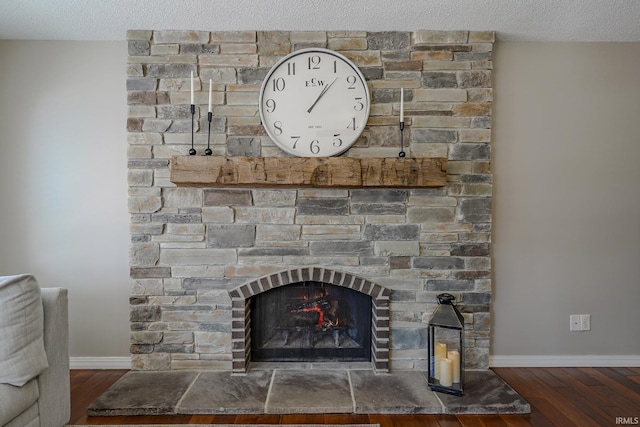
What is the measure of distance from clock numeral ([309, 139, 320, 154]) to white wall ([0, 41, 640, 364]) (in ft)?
4.06

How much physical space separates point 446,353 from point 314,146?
60.1 inches

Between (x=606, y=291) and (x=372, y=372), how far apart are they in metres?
1.75

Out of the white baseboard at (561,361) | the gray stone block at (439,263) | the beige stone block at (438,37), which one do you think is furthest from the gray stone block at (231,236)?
the white baseboard at (561,361)

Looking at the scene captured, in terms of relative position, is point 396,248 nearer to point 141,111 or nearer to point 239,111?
point 239,111

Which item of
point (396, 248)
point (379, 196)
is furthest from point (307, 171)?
point (396, 248)

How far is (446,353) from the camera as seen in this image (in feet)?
7.36

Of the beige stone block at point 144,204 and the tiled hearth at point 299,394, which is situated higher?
the beige stone block at point 144,204

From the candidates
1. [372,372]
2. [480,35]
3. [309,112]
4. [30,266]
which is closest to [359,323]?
[372,372]

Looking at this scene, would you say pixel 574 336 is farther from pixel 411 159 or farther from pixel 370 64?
pixel 370 64

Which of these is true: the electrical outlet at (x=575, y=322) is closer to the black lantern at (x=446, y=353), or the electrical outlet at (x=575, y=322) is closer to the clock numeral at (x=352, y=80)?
the black lantern at (x=446, y=353)

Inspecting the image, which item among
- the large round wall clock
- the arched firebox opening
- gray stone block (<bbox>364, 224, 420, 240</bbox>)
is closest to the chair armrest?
the arched firebox opening

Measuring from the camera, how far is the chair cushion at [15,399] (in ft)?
4.73

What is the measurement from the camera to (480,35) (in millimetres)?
2449

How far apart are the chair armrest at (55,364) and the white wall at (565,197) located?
258cm
